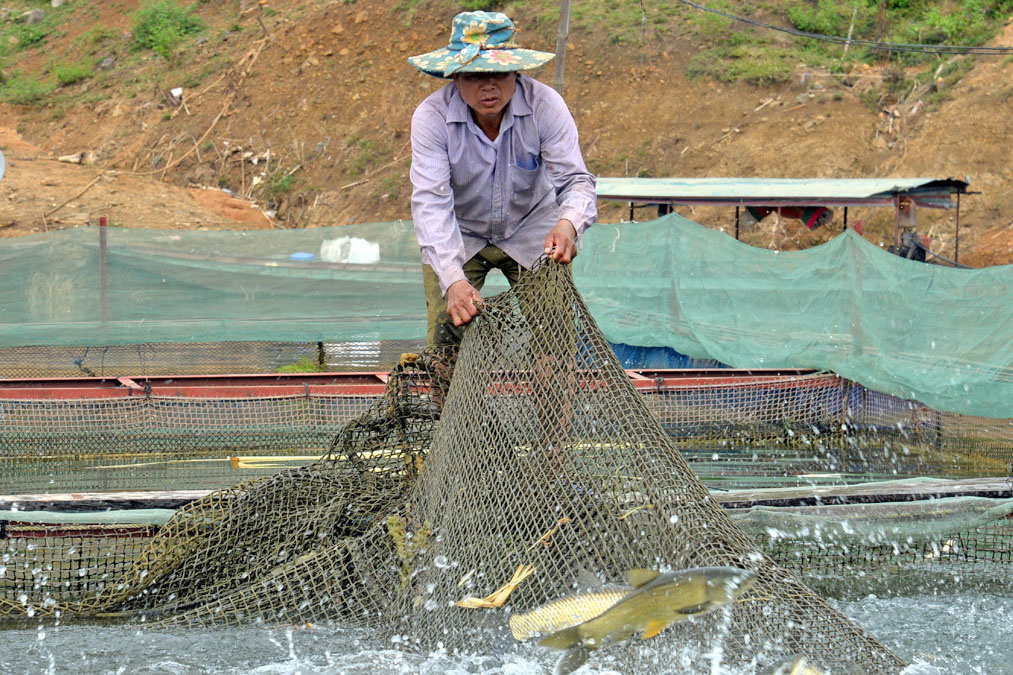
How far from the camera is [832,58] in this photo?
26297 millimetres

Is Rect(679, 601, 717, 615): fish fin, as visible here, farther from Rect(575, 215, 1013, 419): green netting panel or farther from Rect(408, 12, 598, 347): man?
Rect(575, 215, 1013, 419): green netting panel

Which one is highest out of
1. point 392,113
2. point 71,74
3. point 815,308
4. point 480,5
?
point 480,5

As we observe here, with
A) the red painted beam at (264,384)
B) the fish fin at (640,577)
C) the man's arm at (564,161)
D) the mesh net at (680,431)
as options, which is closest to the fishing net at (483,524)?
the fish fin at (640,577)

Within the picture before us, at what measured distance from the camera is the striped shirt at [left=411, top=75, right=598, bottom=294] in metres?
3.81

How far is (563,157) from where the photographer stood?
3938 mm

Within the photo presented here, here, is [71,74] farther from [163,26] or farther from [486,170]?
[486,170]

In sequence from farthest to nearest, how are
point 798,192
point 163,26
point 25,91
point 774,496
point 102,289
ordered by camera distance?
point 163,26 → point 25,91 → point 798,192 → point 102,289 → point 774,496

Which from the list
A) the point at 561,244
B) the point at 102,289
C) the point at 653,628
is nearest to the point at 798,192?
the point at 102,289

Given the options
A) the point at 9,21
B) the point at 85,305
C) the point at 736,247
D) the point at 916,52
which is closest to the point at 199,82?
the point at 9,21

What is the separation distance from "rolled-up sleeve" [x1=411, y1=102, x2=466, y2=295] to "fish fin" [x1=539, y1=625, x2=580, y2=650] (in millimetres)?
1352

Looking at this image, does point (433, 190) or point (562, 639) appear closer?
point (562, 639)

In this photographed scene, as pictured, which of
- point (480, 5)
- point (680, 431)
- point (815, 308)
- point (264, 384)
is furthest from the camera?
point (480, 5)

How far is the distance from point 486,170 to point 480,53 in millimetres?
449

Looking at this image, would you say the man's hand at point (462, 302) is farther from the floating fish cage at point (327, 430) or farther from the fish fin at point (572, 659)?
the floating fish cage at point (327, 430)
